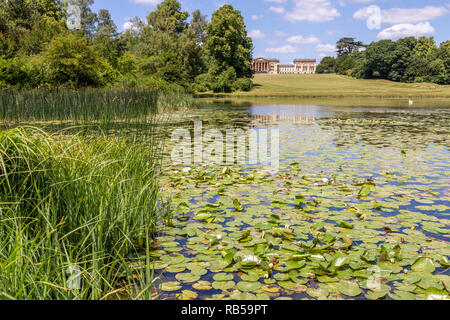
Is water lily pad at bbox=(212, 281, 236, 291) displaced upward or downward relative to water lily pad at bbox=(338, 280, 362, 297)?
downward

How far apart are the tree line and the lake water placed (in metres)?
15.2

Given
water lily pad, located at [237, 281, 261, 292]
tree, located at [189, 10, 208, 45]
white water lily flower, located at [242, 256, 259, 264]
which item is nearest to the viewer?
water lily pad, located at [237, 281, 261, 292]

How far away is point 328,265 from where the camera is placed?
317cm

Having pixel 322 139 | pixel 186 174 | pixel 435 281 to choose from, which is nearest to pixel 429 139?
pixel 322 139

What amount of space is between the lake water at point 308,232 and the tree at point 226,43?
53.2 meters

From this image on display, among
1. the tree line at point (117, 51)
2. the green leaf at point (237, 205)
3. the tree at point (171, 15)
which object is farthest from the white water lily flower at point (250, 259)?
the tree at point (171, 15)

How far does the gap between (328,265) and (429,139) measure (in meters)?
10.2

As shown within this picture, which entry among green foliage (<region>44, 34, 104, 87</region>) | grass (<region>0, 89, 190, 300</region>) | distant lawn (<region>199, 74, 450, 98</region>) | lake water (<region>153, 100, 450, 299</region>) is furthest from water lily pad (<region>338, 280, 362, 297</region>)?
distant lawn (<region>199, 74, 450, 98</region>)

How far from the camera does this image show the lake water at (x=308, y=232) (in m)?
3.03

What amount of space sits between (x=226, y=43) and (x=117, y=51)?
2357 centimetres

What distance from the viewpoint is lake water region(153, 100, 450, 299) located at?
3.03 meters

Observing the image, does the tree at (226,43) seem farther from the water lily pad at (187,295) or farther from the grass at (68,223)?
the water lily pad at (187,295)

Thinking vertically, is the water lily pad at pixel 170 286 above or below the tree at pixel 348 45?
below

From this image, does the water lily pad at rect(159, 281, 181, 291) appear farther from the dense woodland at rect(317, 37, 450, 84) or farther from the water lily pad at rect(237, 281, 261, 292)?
the dense woodland at rect(317, 37, 450, 84)
